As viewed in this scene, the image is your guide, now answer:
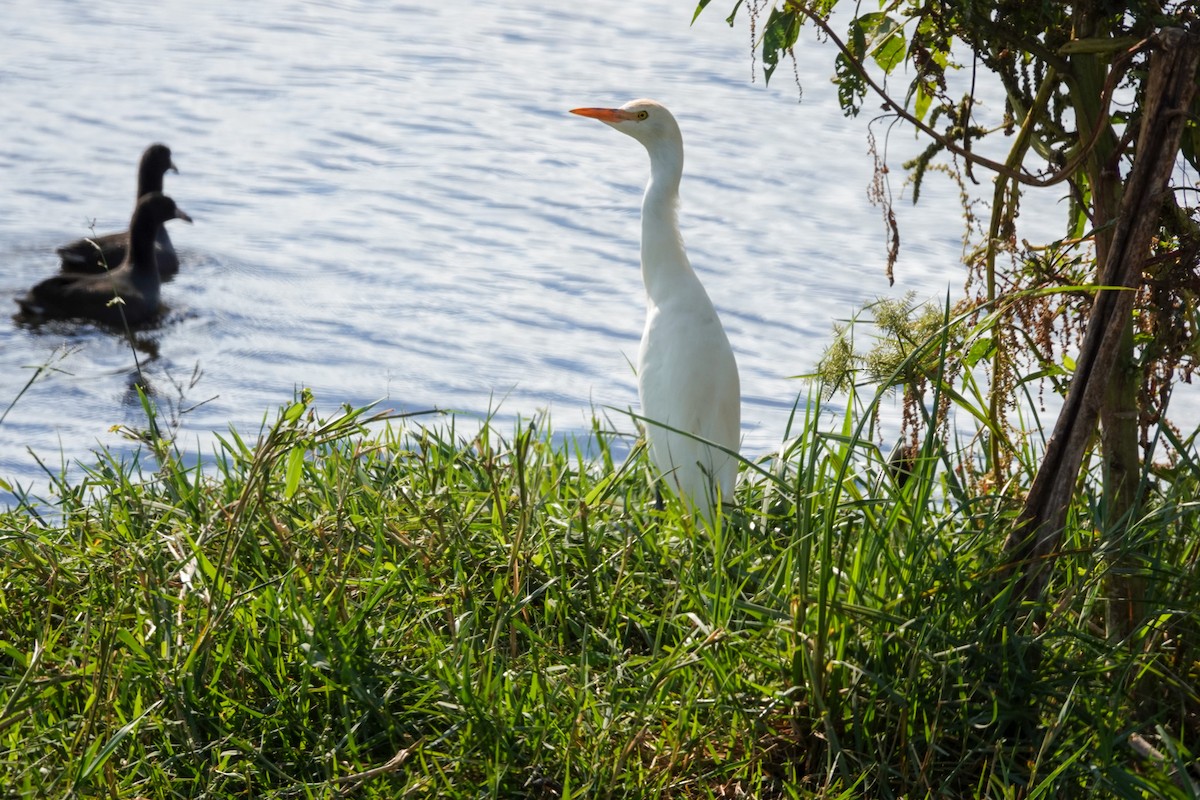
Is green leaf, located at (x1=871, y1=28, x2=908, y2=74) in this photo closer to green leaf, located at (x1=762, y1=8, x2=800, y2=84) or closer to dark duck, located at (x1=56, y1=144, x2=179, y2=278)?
green leaf, located at (x1=762, y1=8, x2=800, y2=84)

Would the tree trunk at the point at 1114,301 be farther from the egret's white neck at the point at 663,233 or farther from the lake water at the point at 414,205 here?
the lake water at the point at 414,205

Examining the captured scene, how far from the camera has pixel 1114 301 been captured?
2.10m

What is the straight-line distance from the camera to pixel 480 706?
202cm

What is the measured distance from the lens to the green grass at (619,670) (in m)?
1.99

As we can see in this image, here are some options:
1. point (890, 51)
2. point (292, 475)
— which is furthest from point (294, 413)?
point (890, 51)

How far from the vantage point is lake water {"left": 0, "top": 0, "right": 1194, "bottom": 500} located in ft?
19.0

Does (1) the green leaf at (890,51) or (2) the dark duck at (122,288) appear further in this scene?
(2) the dark duck at (122,288)

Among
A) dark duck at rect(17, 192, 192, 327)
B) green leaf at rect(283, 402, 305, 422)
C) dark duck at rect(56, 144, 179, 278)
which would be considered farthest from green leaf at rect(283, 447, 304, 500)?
dark duck at rect(56, 144, 179, 278)

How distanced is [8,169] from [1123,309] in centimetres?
748

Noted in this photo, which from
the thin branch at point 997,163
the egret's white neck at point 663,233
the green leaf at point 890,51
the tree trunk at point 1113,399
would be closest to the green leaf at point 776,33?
the thin branch at point 997,163

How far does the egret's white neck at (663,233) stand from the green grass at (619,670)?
134 cm

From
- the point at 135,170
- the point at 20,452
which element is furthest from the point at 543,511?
the point at 135,170

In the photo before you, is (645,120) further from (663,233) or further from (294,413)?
(294,413)

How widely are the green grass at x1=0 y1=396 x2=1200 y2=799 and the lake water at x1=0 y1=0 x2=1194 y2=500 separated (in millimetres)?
1995
